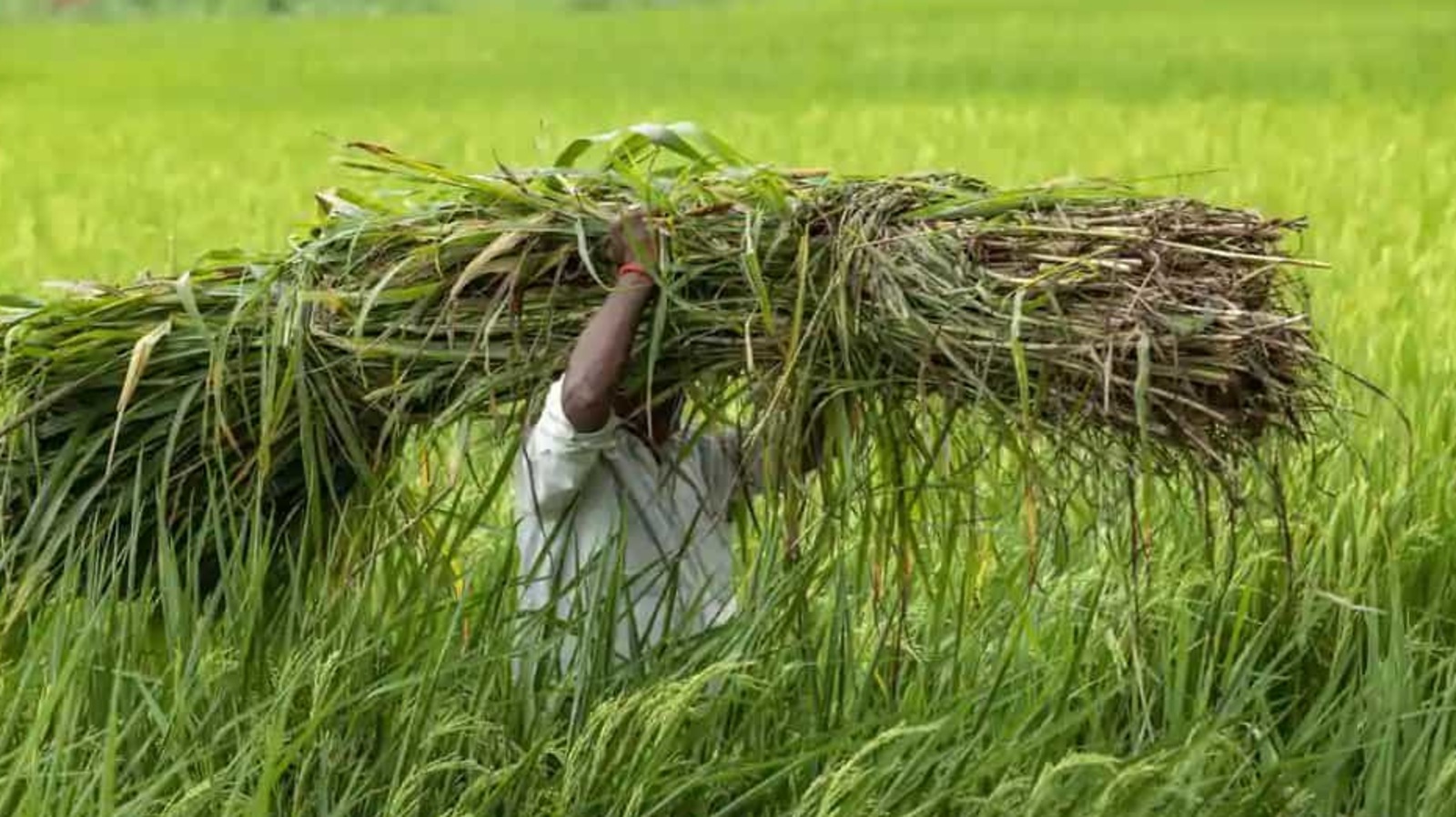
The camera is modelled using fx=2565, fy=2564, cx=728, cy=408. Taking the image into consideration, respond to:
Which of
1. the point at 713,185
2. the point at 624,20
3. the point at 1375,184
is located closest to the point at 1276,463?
the point at 713,185

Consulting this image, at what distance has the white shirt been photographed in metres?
2.72

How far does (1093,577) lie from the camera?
3.26 m

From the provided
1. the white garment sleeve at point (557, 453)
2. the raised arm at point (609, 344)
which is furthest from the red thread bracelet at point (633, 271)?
the white garment sleeve at point (557, 453)

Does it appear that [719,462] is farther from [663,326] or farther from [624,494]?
[663,326]

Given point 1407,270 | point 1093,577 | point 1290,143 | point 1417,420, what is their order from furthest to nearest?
point 1290,143 < point 1407,270 < point 1417,420 < point 1093,577

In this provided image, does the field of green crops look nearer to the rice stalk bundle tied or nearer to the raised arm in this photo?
the rice stalk bundle tied

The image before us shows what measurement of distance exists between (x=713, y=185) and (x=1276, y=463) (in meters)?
0.66

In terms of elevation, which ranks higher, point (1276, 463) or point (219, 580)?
point (1276, 463)

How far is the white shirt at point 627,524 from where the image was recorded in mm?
2725

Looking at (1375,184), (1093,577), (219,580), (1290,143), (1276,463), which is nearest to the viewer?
(1276,463)

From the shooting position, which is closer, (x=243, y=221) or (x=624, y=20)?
(x=243, y=221)

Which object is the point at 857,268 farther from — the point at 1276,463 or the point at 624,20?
the point at 624,20

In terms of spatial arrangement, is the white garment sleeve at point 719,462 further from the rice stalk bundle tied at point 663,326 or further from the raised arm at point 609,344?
the raised arm at point 609,344

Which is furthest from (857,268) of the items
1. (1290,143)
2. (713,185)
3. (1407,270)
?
(1290,143)
